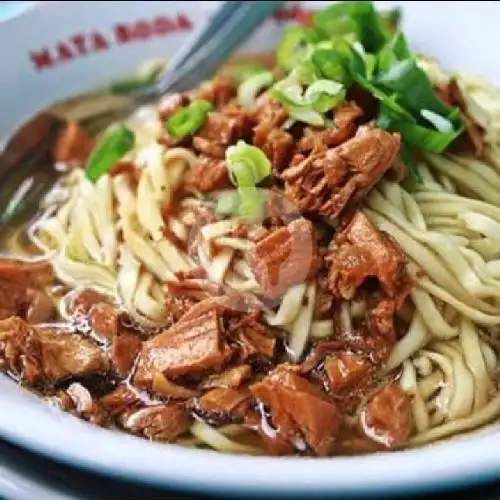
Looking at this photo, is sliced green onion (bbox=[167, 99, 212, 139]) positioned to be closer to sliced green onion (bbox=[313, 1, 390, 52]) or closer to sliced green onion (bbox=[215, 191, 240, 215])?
sliced green onion (bbox=[215, 191, 240, 215])

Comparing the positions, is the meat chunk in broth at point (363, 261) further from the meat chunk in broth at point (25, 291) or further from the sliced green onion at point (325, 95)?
the meat chunk in broth at point (25, 291)

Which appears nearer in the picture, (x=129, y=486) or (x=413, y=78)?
(x=129, y=486)

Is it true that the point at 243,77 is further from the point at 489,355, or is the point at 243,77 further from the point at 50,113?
the point at 489,355

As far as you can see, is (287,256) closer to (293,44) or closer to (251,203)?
(251,203)

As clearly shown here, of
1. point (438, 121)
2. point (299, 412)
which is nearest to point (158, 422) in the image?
point (299, 412)

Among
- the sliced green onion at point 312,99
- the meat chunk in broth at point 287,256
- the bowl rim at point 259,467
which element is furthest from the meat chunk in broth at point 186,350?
the sliced green onion at point 312,99

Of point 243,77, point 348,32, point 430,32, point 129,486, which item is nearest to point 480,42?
point 430,32
